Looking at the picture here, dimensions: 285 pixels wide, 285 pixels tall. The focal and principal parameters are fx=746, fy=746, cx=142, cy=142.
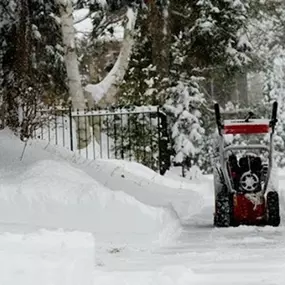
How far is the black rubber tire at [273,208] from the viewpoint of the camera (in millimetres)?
9688

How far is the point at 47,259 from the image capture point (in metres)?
4.52

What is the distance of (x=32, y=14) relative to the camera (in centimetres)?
1762

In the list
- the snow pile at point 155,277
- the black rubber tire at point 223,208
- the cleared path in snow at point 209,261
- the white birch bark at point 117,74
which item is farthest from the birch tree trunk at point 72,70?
the snow pile at point 155,277

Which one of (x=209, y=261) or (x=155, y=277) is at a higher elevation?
(x=155, y=277)

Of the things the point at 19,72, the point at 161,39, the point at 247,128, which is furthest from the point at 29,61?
the point at 247,128

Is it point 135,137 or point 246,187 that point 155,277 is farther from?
point 135,137

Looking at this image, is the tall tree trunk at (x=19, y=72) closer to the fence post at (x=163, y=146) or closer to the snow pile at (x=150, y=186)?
the snow pile at (x=150, y=186)

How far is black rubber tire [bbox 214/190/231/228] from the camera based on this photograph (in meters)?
9.89

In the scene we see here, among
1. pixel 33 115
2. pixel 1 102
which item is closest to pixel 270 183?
pixel 33 115

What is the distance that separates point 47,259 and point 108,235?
414 centimetres

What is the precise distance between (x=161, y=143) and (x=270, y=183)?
9.19 m

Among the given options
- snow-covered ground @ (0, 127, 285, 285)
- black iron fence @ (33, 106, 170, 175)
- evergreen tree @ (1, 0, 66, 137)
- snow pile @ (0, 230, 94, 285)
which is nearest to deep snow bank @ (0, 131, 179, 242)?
snow-covered ground @ (0, 127, 285, 285)

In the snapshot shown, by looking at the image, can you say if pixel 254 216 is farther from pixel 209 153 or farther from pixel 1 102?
pixel 209 153

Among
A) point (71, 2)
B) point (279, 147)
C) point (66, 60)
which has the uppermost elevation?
point (71, 2)
